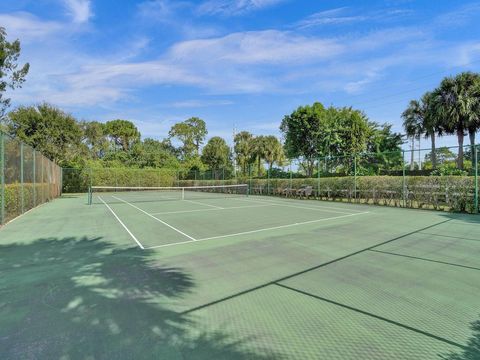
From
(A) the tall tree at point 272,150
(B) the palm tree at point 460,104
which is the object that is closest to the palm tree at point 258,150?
(A) the tall tree at point 272,150

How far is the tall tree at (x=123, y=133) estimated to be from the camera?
175ft

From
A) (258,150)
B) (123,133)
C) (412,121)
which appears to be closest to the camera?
(412,121)

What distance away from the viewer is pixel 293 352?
8.05 ft

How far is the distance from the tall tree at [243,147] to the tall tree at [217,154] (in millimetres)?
2418

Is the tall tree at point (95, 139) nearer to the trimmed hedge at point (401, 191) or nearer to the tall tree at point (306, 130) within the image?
the tall tree at point (306, 130)

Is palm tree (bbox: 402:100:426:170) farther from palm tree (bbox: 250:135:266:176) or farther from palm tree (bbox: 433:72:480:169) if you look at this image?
palm tree (bbox: 250:135:266:176)

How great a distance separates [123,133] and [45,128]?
29.8m

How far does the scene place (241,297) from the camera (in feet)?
11.7

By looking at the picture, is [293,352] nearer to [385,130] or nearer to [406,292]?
[406,292]

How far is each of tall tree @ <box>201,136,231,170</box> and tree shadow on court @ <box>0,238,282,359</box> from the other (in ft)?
128

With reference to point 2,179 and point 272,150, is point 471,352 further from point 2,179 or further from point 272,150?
point 272,150

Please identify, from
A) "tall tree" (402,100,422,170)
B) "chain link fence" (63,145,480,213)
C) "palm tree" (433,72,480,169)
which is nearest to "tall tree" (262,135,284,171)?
"chain link fence" (63,145,480,213)

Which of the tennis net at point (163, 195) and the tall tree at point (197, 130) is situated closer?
the tennis net at point (163, 195)

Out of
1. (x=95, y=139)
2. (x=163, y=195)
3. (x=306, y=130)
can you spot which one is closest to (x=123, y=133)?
(x=95, y=139)
